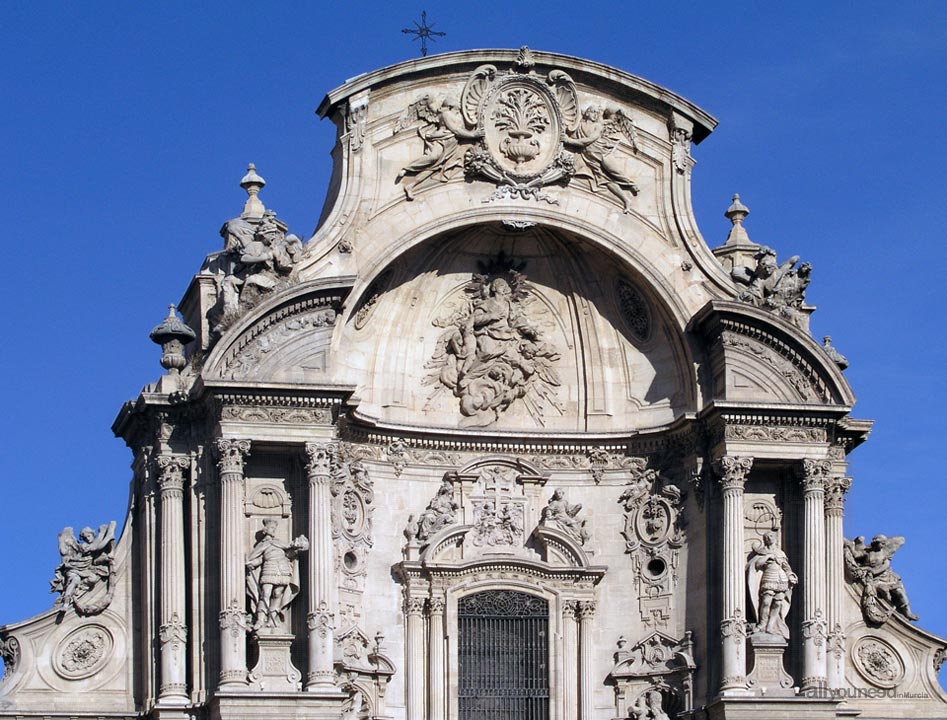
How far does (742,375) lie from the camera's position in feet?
112

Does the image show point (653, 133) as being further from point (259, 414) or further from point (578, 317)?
point (259, 414)

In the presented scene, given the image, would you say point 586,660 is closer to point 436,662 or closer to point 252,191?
point 436,662

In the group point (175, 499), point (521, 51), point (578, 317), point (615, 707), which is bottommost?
point (615, 707)

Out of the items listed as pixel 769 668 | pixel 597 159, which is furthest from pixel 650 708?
pixel 597 159

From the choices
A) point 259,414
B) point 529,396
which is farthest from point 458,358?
point 259,414

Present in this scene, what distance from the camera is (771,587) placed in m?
33.7

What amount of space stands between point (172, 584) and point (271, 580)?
3.63ft

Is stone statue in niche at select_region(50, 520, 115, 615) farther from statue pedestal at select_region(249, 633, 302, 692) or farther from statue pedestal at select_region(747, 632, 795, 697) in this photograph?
statue pedestal at select_region(747, 632, 795, 697)

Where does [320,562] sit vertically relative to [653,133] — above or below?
below

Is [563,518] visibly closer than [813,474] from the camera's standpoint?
No

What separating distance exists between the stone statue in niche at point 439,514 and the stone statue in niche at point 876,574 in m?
4.42

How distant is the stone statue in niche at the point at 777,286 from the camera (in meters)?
34.3

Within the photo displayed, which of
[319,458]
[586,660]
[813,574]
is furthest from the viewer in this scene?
[586,660]

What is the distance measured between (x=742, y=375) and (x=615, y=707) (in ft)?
12.9
